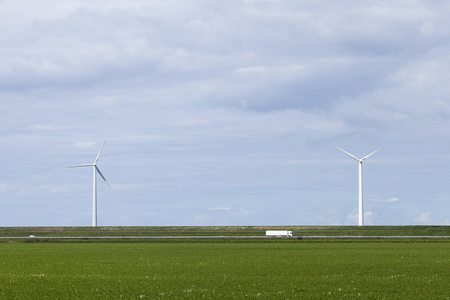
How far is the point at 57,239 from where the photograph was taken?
9769cm

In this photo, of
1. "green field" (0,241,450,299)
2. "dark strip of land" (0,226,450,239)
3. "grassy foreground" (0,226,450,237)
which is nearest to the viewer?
"green field" (0,241,450,299)

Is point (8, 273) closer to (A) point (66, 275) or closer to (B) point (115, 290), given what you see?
(A) point (66, 275)

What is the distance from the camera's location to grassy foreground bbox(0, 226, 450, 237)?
12003 centimetres

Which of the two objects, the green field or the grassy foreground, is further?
the grassy foreground

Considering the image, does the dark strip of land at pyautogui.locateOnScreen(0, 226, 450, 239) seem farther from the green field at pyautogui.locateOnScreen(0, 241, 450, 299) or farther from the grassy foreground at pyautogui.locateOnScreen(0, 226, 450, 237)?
the green field at pyautogui.locateOnScreen(0, 241, 450, 299)

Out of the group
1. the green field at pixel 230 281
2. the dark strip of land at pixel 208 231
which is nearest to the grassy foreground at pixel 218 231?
the dark strip of land at pixel 208 231

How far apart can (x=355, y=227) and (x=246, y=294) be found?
373 feet

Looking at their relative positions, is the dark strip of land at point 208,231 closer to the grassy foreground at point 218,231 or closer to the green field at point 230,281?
the grassy foreground at point 218,231

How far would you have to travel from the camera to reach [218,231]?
135625mm

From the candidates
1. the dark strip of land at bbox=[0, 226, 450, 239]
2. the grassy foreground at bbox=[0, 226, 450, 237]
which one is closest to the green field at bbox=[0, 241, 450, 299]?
the dark strip of land at bbox=[0, 226, 450, 239]

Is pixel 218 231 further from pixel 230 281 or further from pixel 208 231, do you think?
pixel 230 281

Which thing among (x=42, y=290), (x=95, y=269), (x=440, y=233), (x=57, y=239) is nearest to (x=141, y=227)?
(x=57, y=239)

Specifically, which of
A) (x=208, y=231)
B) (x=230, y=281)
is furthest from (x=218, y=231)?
(x=230, y=281)

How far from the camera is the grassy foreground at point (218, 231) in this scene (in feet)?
394
